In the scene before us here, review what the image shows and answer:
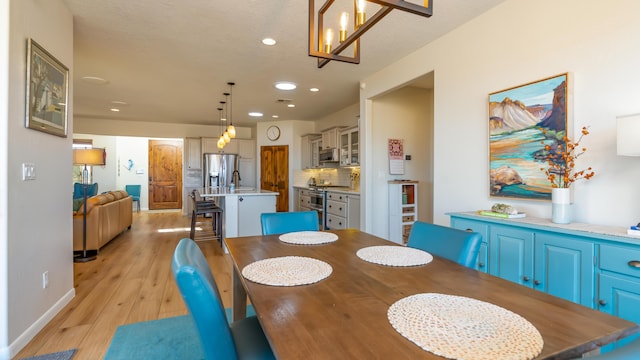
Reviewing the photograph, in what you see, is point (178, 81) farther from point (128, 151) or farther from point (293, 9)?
point (128, 151)

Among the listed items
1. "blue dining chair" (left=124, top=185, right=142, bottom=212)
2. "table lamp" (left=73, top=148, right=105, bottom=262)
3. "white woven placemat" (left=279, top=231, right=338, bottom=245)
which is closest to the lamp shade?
"table lamp" (left=73, top=148, right=105, bottom=262)

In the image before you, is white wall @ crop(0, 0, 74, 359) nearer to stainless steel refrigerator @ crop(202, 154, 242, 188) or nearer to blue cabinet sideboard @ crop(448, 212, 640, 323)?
blue cabinet sideboard @ crop(448, 212, 640, 323)

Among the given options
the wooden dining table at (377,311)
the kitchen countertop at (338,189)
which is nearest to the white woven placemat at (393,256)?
the wooden dining table at (377,311)

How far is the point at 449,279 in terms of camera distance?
1.18 m

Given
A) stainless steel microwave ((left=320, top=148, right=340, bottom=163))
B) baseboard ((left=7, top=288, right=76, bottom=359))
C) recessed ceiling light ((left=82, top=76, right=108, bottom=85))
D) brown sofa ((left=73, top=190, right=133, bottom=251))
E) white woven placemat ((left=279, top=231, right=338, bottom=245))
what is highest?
recessed ceiling light ((left=82, top=76, right=108, bottom=85))

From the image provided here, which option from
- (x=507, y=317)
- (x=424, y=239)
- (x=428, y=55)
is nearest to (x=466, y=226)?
(x=424, y=239)

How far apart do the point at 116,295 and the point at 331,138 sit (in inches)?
174

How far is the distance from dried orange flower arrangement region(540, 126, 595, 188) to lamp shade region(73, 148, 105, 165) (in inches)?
211

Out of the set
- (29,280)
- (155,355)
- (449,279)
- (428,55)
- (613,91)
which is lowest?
(155,355)

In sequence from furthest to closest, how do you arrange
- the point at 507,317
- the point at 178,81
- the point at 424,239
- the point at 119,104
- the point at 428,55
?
the point at 119,104 < the point at 178,81 < the point at 428,55 < the point at 424,239 < the point at 507,317

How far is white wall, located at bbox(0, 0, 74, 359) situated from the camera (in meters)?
1.80

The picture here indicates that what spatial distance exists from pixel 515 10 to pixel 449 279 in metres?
2.35

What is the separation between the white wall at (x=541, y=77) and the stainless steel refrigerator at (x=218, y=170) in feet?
18.5

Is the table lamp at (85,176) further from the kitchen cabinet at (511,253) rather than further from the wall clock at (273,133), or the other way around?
the kitchen cabinet at (511,253)
